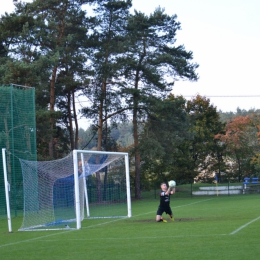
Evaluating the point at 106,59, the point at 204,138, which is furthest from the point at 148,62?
the point at 204,138

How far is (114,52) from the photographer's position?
39.8 meters

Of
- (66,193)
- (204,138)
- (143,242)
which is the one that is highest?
(204,138)

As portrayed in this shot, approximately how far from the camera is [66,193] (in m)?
23.0

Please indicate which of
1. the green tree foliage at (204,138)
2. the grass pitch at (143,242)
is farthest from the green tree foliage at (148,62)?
the grass pitch at (143,242)

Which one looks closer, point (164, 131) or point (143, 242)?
point (143, 242)

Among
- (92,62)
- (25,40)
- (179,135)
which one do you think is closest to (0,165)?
(25,40)

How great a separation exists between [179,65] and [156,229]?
1034 inches

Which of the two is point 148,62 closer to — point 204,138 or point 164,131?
point 164,131

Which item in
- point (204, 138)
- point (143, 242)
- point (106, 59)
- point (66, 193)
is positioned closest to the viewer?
point (143, 242)

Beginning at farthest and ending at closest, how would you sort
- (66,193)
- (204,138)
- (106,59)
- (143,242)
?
(204,138)
(106,59)
(66,193)
(143,242)

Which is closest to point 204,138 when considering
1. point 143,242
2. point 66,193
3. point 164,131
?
point 164,131

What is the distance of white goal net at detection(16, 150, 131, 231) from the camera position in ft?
65.8

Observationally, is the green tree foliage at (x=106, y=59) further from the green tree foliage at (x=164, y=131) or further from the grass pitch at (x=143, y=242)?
the grass pitch at (x=143, y=242)

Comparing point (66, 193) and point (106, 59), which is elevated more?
point (106, 59)
